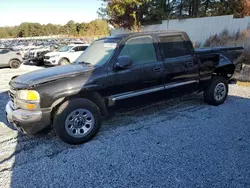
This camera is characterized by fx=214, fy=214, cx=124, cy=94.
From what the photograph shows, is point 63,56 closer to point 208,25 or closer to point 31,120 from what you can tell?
point 208,25

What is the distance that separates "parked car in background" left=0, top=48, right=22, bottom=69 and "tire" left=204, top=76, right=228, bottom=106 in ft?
41.9

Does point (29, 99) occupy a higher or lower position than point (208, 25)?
lower

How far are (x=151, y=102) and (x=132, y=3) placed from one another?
17398mm

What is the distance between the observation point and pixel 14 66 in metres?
13.9

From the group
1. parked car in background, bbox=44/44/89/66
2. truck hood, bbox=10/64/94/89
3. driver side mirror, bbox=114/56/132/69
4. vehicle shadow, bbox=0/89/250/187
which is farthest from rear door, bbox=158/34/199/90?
parked car in background, bbox=44/44/89/66

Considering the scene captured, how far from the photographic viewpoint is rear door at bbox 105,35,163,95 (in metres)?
3.78

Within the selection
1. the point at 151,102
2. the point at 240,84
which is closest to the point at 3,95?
the point at 151,102

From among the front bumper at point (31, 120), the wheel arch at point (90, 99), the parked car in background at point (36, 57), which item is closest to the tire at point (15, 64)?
the parked car in background at point (36, 57)

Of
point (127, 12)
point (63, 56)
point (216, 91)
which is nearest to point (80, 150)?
point (216, 91)

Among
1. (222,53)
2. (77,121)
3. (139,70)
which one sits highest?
(222,53)

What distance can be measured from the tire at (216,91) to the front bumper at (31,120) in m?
3.69

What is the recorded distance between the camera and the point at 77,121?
3.50 meters

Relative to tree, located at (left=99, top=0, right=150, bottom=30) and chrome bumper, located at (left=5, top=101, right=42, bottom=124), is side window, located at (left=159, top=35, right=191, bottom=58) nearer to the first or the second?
chrome bumper, located at (left=5, top=101, right=42, bottom=124)

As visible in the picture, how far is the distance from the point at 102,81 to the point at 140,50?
3.41ft
